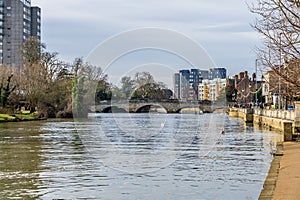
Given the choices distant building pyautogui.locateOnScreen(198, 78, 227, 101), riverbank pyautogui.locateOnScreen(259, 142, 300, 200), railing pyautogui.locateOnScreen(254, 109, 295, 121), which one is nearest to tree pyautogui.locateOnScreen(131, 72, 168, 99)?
railing pyautogui.locateOnScreen(254, 109, 295, 121)

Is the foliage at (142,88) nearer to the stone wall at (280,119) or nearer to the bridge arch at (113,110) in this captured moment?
the bridge arch at (113,110)

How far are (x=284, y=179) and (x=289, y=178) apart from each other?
179 mm

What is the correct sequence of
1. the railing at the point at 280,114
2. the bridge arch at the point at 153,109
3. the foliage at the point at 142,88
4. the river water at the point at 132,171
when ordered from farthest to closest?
the bridge arch at the point at 153,109 < the foliage at the point at 142,88 < the railing at the point at 280,114 < the river water at the point at 132,171

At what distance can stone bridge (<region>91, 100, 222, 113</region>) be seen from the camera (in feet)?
373

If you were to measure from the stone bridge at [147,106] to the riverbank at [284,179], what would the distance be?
84692 millimetres

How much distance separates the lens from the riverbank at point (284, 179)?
47.7 ft

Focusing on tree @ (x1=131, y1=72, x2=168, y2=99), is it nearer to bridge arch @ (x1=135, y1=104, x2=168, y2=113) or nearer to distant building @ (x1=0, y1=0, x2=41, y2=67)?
bridge arch @ (x1=135, y1=104, x2=168, y2=113)

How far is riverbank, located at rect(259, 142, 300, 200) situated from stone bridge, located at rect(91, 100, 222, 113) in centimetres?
8469

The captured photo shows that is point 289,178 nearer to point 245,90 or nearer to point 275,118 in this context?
point 275,118

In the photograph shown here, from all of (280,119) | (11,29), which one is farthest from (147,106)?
(280,119)

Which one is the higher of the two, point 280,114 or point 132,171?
point 280,114

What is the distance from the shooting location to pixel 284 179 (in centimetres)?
1714

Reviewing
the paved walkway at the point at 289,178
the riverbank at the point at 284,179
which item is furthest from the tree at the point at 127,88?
the paved walkway at the point at 289,178

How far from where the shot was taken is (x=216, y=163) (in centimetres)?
2402
